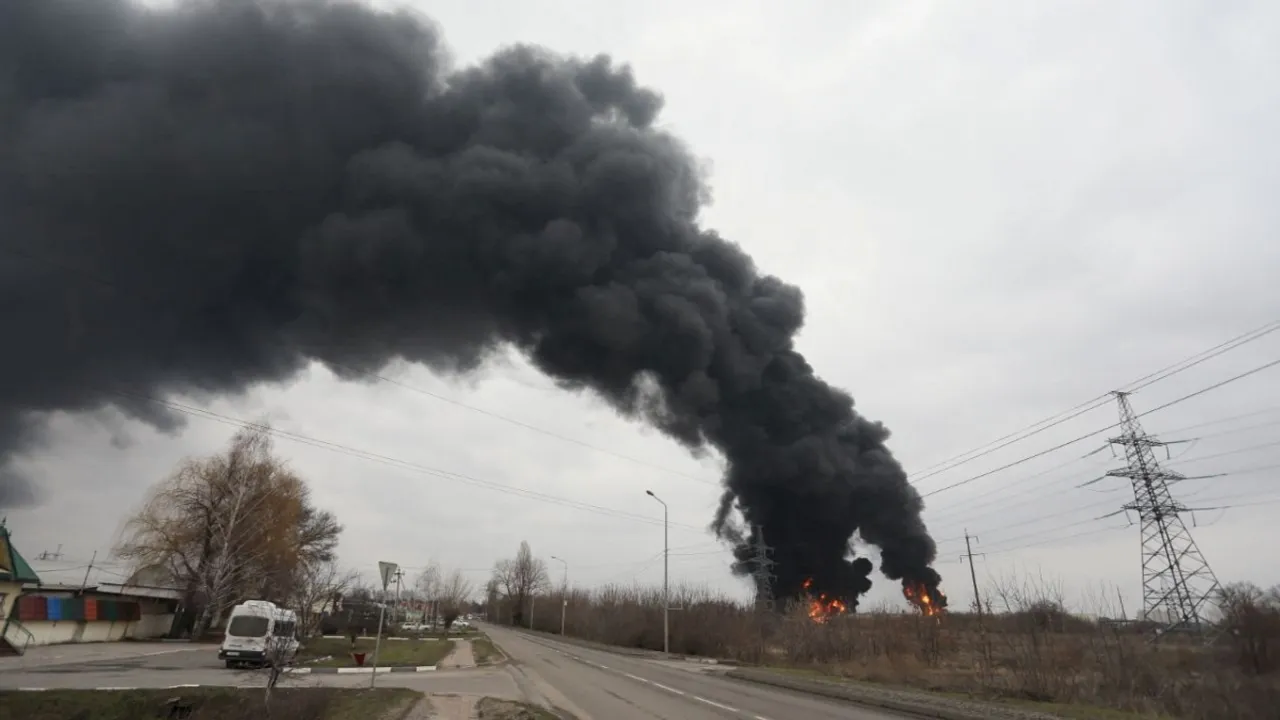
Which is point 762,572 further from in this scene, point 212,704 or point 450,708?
point 212,704

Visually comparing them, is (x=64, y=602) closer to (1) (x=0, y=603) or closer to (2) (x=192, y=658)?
(1) (x=0, y=603)

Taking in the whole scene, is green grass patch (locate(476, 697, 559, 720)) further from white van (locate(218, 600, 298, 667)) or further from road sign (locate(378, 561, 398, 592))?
white van (locate(218, 600, 298, 667))

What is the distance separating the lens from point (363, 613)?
178 ft

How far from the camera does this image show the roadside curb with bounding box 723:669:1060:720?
43.5 ft

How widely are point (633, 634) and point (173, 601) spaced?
29743 mm

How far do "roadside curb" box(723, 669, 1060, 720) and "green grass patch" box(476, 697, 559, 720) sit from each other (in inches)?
285

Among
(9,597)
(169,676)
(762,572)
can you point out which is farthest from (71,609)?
(762,572)

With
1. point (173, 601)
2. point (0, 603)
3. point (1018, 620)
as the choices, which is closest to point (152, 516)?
point (173, 601)

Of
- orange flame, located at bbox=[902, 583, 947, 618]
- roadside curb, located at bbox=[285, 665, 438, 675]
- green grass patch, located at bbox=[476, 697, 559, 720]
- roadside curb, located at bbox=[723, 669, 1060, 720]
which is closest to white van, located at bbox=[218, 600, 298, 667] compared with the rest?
roadside curb, located at bbox=[285, 665, 438, 675]

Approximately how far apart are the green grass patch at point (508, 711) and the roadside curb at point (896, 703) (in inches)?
285

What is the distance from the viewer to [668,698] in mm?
15781

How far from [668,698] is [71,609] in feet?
105

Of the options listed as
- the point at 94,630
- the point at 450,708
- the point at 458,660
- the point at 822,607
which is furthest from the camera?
the point at 94,630

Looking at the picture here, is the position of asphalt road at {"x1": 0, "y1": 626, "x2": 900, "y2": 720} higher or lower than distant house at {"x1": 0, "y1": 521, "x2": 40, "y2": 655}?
lower
